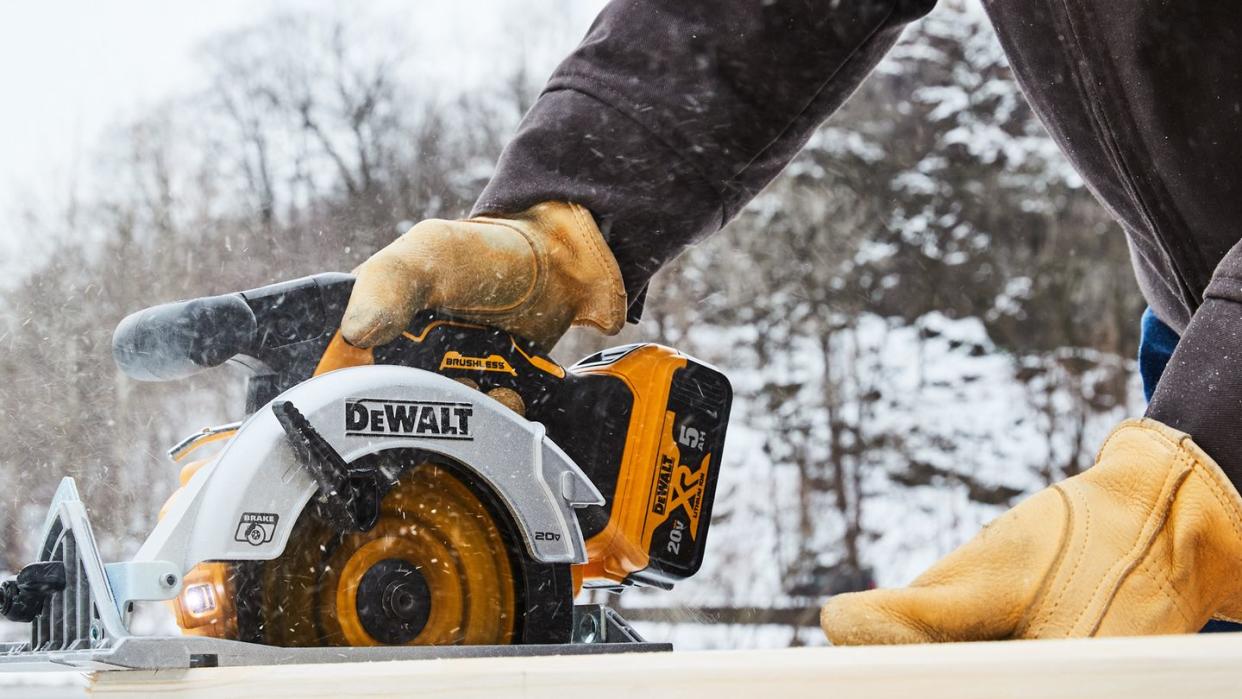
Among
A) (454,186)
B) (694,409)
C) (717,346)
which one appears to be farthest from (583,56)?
(717,346)

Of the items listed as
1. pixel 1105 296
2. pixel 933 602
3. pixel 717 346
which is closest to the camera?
pixel 933 602

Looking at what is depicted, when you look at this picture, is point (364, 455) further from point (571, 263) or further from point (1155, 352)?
point (1155, 352)

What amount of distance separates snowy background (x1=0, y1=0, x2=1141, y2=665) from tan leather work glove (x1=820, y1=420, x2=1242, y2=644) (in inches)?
84.2

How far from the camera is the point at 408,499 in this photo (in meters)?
1.16

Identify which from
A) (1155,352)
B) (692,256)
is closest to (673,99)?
(1155,352)

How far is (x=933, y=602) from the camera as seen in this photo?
663 millimetres

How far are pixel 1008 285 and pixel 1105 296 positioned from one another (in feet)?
2.17

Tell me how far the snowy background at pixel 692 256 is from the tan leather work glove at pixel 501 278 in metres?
1.48

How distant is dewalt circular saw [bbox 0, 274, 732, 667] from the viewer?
1.02m

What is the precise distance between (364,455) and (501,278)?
26 cm

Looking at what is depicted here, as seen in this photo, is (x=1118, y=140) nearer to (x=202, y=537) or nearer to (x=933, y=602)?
(x=933, y=602)

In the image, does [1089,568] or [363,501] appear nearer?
[1089,568]

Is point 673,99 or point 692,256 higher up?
point 673,99

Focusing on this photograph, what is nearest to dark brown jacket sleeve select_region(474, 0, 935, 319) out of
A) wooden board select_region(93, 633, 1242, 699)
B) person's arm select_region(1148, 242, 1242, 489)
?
person's arm select_region(1148, 242, 1242, 489)
